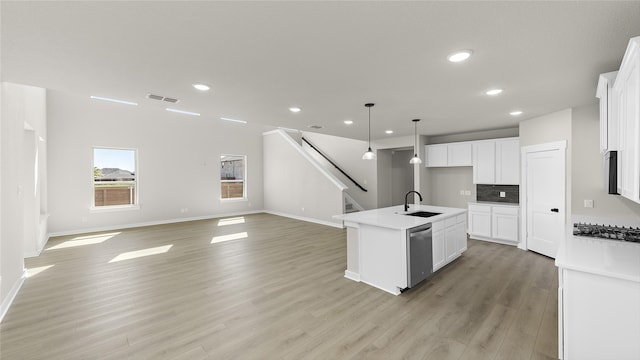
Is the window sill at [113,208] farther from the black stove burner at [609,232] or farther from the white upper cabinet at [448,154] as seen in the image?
the black stove burner at [609,232]

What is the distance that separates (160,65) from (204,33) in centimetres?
Result: 82

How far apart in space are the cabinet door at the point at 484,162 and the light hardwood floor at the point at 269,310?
1628mm

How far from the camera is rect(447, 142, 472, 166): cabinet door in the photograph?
5.90 metres

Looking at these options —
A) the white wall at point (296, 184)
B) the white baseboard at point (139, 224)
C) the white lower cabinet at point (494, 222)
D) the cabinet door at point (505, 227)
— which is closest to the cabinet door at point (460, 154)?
the white lower cabinet at point (494, 222)

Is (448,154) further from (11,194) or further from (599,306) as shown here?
(11,194)

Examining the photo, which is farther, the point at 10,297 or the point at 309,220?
the point at 309,220

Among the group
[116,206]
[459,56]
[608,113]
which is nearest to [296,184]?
[116,206]

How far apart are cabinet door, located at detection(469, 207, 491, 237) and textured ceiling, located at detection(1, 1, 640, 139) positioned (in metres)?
2.68

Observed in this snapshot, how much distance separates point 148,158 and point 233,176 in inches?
109

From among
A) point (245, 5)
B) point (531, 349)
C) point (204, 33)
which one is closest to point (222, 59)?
point (204, 33)

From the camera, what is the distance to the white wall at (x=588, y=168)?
143 inches

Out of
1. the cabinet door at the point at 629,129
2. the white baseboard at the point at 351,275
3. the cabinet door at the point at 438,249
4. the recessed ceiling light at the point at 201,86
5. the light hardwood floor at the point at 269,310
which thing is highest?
the recessed ceiling light at the point at 201,86

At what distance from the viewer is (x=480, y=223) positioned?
18.2ft

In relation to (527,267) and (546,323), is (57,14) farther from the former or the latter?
(527,267)
